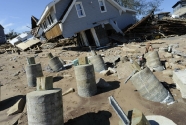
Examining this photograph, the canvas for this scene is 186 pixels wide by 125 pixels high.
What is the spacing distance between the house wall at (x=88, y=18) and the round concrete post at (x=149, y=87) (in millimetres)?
13680

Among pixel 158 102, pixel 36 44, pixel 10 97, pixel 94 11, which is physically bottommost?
pixel 158 102

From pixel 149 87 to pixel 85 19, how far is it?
50.4 ft

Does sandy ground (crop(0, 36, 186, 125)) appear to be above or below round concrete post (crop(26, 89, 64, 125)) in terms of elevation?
below

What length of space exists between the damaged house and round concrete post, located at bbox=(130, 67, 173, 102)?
13571mm

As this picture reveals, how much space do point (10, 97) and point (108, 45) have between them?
13396 mm

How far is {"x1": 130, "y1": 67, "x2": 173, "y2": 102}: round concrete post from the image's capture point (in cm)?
674

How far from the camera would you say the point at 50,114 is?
5.38 metres

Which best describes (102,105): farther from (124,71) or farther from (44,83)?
(124,71)

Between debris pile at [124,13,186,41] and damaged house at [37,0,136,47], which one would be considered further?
debris pile at [124,13,186,41]

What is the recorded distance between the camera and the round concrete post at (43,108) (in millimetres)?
5281

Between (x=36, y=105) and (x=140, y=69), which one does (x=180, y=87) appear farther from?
(x=36, y=105)

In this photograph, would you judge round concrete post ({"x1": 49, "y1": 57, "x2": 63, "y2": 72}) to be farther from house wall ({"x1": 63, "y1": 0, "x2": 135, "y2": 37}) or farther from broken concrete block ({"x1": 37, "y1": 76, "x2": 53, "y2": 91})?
house wall ({"x1": 63, "y1": 0, "x2": 135, "y2": 37})

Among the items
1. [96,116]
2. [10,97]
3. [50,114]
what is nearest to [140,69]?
[96,116]

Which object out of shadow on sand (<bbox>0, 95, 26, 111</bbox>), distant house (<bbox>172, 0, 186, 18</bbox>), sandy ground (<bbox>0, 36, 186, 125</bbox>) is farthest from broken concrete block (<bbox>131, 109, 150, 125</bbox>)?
distant house (<bbox>172, 0, 186, 18</bbox>)
